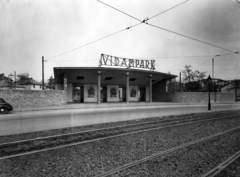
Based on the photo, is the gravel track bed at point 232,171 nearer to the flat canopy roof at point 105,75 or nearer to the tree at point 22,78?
the flat canopy roof at point 105,75

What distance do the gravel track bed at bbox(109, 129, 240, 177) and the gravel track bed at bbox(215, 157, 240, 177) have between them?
284 millimetres

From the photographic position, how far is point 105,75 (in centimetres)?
2659

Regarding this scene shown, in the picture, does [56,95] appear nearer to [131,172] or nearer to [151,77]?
[151,77]

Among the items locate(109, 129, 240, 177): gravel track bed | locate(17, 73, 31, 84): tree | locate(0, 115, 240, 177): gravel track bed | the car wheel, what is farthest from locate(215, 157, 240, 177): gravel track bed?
locate(17, 73, 31, 84): tree

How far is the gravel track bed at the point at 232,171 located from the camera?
3.73 m

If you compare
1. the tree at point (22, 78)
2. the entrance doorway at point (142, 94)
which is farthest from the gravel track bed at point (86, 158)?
the tree at point (22, 78)

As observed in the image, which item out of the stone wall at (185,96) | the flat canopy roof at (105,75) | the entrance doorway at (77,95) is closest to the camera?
the flat canopy roof at (105,75)

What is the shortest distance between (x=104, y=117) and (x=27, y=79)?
71.7 meters

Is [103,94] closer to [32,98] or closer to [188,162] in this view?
[32,98]

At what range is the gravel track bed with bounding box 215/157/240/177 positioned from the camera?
12.2ft

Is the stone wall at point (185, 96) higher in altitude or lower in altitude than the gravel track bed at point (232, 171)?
higher

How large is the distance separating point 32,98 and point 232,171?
20563 millimetres

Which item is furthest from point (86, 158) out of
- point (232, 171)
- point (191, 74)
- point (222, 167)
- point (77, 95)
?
point (191, 74)

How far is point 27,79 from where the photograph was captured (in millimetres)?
71812
